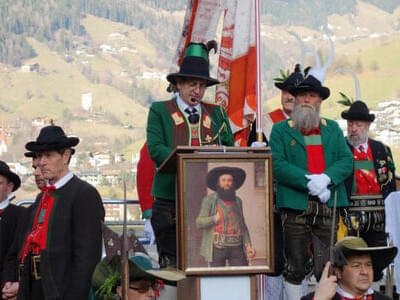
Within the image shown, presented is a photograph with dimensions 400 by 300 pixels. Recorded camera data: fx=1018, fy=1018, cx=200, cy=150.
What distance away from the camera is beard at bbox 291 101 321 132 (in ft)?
26.2

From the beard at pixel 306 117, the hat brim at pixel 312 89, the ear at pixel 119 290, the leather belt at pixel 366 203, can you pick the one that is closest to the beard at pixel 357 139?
the leather belt at pixel 366 203

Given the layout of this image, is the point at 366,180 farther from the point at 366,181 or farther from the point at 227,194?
the point at 227,194

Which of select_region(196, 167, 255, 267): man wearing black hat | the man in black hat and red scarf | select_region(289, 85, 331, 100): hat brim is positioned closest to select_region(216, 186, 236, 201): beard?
select_region(196, 167, 255, 267): man wearing black hat

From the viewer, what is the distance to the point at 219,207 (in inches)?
248

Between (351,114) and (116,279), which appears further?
(351,114)

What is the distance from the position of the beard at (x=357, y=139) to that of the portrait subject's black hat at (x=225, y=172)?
2.94 meters

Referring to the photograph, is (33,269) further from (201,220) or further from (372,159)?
(372,159)

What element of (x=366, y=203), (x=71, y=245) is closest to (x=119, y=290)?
(x=71, y=245)

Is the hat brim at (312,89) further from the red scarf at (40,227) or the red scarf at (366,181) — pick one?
the red scarf at (40,227)

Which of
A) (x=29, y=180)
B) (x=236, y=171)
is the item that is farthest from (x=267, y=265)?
(x=29, y=180)

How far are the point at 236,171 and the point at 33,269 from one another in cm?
160

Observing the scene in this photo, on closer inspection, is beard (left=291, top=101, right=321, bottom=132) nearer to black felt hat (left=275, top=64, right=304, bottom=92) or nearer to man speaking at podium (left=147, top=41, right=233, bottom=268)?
black felt hat (left=275, top=64, right=304, bottom=92)

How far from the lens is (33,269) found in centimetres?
687

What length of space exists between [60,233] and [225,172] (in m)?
1.25
